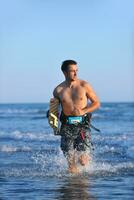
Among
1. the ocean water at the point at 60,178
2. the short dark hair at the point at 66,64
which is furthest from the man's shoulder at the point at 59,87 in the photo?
the ocean water at the point at 60,178

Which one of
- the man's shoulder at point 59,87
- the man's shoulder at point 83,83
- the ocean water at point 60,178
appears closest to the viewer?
the ocean water at point 60,178

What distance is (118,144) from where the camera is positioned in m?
15.0

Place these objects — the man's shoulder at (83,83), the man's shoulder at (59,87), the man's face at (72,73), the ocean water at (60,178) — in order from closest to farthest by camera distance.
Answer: the ocean water at (60,178) < the man's face at (72,73) < the man's shoulder at (83,83) < the man's shoulder at (59,87)

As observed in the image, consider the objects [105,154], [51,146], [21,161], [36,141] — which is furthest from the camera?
[36,141]

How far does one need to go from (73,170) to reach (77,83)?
49.2 inches

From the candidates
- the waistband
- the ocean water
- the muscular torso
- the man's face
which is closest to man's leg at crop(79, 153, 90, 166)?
the ocean water

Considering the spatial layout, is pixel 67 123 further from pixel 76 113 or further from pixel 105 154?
pixel 105 154

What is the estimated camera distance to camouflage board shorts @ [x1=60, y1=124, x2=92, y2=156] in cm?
852

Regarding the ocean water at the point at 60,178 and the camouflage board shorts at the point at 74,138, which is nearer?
the ocean water at the point at 60,178

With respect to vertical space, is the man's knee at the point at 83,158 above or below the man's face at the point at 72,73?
below

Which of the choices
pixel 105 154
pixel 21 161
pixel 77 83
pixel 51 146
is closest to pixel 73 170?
pixel 77 83

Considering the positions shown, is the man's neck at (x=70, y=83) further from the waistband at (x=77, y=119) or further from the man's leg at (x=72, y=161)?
the man's leg at (x=72, y=161)

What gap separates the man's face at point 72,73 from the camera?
8.41 meters

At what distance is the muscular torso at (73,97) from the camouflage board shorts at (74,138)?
0.70ft
